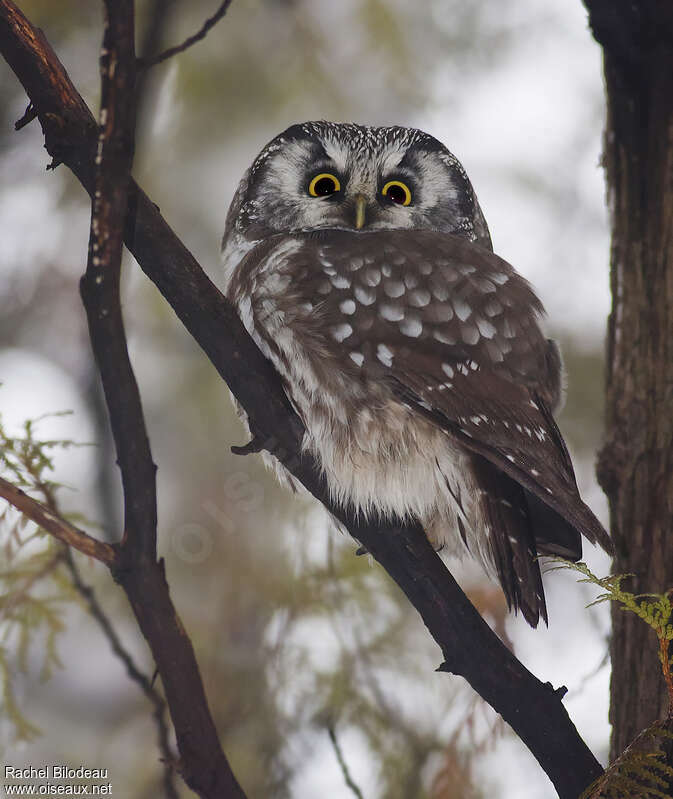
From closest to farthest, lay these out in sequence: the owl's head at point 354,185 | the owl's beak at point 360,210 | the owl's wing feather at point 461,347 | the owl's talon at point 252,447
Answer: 1. the owl's talon at point 252,447
2. the owl's wing feather at point 461,347
3. the owl's beak at point 360,210
4. the owl's head at point 354,185

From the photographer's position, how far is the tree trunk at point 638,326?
2.29 m

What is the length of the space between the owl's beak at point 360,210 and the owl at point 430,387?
0.31 feet

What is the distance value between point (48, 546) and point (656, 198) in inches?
74.9

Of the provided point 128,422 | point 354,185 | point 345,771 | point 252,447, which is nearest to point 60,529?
point 128,422

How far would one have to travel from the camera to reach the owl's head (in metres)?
2.85

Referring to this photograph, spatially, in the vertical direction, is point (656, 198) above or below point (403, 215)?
below

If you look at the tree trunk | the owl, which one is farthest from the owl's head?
the tree trunk

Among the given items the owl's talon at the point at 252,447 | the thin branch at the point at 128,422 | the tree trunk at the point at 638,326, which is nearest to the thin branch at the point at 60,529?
the thin branch at the point at 128,422

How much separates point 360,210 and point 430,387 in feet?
2.51

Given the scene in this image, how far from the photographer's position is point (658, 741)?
199 centimetres

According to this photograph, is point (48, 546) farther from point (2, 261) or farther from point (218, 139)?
point (218, 139)

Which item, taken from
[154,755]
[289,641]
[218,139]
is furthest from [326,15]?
[154,755]

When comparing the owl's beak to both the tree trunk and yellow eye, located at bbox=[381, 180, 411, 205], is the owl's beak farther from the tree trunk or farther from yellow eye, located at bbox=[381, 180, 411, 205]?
the tree trunk

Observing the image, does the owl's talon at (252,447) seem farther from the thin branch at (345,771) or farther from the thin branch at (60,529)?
the thin branch at (345,771)
